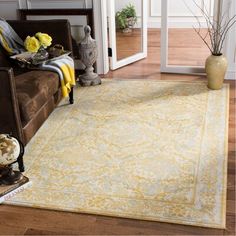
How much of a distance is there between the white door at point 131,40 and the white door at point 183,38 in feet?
1.00

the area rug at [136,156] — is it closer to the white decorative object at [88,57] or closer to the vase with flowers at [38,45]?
the white decorative object at [88,57]

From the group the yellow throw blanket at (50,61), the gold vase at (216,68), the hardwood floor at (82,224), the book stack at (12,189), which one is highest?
the yellow throw blanket at (50,61)

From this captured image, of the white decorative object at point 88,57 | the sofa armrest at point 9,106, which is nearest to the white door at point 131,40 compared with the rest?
the white decorative object at point 88,57

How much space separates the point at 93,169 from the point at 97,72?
75.8 inches

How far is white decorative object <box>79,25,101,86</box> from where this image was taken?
3896 mm

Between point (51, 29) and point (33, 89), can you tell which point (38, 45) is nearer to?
point (51, 29)

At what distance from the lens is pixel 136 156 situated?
2771 millimetres

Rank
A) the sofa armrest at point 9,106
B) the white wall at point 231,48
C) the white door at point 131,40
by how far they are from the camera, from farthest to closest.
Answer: the white door at point 131,40 < the white wall at point 231,48 < the sofa armrest at point 9,106

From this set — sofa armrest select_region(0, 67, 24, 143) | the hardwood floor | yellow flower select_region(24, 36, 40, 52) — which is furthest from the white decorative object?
the hardwood floor

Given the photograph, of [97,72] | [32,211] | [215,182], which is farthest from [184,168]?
[97,72]

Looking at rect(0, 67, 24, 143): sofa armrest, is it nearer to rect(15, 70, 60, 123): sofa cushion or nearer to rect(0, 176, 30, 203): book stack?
rect(15, 70, 60, 123): sofa cushion

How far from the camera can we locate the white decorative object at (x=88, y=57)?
3.90m

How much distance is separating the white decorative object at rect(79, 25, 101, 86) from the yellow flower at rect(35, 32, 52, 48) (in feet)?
1.96

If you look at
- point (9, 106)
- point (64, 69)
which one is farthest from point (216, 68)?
point (9, 106)
